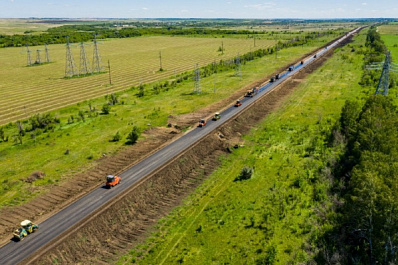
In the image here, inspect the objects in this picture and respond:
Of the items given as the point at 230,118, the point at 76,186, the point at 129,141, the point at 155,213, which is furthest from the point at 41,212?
the point at 230,118

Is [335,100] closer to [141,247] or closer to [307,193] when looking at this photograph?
[307,193]

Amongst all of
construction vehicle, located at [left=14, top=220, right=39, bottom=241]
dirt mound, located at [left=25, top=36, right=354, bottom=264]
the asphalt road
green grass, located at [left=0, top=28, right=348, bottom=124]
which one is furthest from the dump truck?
green grass, located at [left=0, top=28, right=348, bottom=124]

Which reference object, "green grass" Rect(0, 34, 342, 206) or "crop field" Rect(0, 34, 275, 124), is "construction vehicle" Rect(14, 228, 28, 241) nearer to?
"green grass" Rect(0, 34, 342, 206)

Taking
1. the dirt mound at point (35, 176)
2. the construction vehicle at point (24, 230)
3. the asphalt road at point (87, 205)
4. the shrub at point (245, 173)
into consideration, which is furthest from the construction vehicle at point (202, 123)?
the construction vehicle at point (24, 230)

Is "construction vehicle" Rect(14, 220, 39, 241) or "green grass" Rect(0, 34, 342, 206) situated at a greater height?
"green grass" Rect(0, 34, 342, 206)

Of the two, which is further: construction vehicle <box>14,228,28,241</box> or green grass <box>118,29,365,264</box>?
construction vehicle <box>14,228,28,241</box>

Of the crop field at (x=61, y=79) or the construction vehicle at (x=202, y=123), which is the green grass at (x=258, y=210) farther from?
the crop field at (x=61, y=79)
